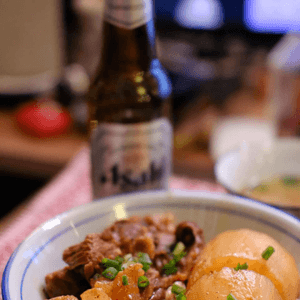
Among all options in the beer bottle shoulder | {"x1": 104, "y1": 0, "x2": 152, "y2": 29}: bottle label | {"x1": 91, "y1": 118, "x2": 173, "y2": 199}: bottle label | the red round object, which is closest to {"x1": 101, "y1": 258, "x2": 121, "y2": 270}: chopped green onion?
{"x1": 91, "y1": 118, "x2": 173, "y2": 199}: bottle label

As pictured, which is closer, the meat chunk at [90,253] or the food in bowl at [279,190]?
the meat chunk at [90,253]

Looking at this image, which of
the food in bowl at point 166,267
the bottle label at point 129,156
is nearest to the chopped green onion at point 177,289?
the food in bowl at point 166,267

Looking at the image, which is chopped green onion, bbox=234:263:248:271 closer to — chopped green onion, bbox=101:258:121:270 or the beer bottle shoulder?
chopped green onion, bbox=101:258:121:270

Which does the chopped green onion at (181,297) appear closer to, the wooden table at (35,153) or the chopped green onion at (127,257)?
the chopped green onion at (127,257)

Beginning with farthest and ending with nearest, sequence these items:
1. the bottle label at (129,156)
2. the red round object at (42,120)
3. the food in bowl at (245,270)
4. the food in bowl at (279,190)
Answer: the red round object at (42,120) → the food in bowl at (279,190) → the bottle label at (129,156) → the food in bowl at (245,270)

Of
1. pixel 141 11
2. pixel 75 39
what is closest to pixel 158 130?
pixel 141 11
